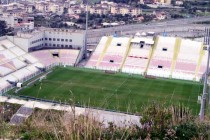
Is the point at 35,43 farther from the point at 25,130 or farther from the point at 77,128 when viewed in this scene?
the point at 77,128

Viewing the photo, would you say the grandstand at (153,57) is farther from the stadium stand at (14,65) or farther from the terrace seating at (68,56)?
the stadium stand at (14,65)

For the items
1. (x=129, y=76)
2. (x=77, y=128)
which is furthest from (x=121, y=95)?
(x=77, y=128)

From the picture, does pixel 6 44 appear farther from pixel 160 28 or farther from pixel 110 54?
pixel 160 28

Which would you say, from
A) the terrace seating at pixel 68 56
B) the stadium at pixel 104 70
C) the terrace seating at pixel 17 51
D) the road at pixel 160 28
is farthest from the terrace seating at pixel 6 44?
the road at pixel 160 28

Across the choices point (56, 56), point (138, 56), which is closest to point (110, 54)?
point (138, 56)

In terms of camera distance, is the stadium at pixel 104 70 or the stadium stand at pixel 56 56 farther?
the stadium stand at pixel 56 56

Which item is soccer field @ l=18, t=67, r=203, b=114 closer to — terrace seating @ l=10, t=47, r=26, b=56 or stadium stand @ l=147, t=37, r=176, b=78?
stadium stand @ l=147, t=37, r=176, b=78

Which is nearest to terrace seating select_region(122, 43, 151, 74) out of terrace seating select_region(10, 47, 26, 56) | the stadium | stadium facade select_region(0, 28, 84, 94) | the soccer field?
the stadium
